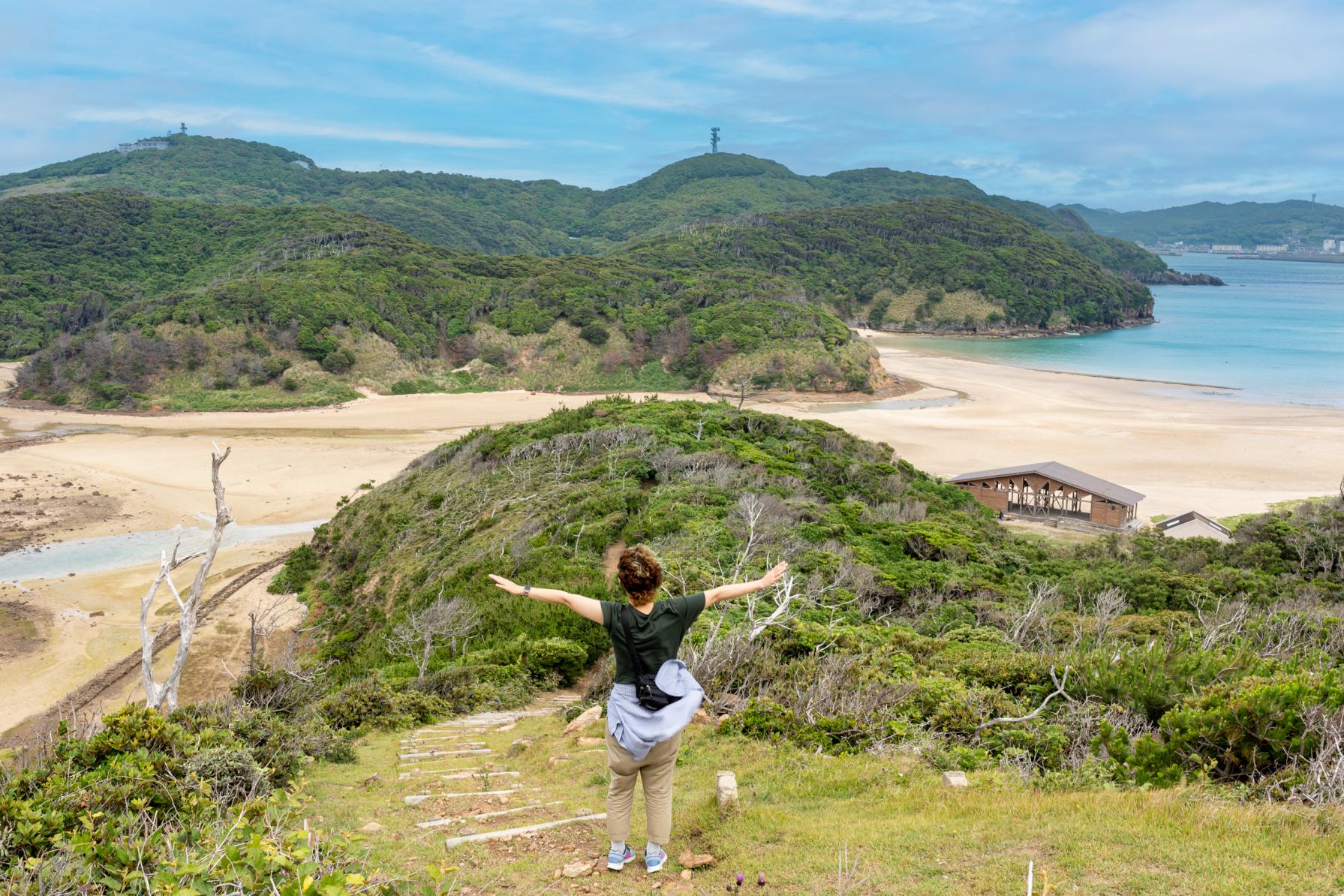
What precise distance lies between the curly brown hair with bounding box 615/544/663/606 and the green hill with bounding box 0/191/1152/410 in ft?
181

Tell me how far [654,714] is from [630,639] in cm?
43

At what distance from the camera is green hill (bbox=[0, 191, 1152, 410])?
56.3 metres

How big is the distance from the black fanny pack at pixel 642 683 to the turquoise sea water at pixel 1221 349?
63617 mm

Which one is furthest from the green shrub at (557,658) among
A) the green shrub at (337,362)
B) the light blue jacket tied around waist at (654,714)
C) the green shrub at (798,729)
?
the green shrub at (337,362)

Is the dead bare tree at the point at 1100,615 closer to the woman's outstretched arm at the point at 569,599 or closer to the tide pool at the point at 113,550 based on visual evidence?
the woman's outstretched arm at the point at 569,599

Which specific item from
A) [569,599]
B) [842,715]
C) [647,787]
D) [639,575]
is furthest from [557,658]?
[639,575]

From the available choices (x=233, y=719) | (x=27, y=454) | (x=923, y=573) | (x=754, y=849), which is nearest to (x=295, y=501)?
(x=27, y=454)

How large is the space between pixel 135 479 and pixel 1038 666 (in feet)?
122

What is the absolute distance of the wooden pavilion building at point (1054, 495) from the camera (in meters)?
26.7

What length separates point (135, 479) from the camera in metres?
34.9

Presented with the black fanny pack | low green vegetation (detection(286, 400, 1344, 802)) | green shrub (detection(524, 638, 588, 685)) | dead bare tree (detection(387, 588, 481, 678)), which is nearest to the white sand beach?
low green vegetation (detection(286, 400, 1344, 802))

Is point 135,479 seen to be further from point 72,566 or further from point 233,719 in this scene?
point 233,719

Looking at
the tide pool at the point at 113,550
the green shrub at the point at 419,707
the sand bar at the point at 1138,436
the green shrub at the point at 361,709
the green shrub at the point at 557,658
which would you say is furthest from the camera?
the sand bar at the point at 1138,436

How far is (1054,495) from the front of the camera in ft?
92.1
